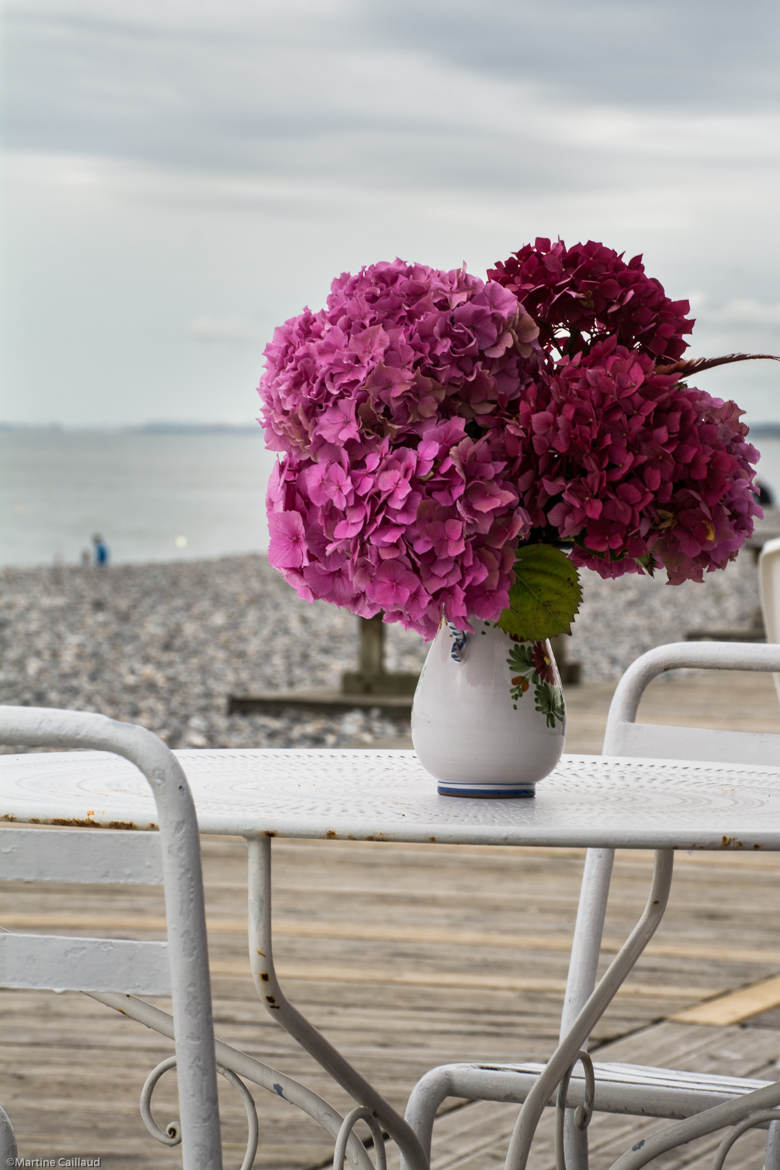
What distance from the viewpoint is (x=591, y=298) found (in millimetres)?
1249

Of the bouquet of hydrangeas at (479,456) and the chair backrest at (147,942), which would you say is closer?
the chair backrest at (147,942)

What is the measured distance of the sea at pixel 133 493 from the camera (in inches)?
1266

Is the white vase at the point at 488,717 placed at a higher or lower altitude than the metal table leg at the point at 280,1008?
higher

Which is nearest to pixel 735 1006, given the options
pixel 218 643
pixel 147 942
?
pixel 147 942

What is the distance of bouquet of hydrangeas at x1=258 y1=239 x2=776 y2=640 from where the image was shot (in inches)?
45.1

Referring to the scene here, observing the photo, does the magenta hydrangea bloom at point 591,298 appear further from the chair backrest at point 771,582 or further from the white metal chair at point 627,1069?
the chair backrest at point 771,582

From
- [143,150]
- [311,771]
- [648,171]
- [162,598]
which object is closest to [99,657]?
[162,598]

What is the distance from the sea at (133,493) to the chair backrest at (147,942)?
14.3 m

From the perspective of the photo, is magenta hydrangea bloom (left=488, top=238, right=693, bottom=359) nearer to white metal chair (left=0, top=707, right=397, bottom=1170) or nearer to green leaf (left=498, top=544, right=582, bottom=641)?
green leaf (left=498, top=544, right=582, bottom=641)

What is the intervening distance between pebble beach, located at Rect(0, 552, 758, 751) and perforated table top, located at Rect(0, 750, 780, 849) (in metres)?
4.34

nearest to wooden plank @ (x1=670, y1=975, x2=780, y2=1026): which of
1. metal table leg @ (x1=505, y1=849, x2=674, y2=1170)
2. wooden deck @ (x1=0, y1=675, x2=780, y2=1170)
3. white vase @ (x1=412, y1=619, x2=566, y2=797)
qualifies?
wooden deck @ (x1=0, y1=675, x2=780, y2=1170)

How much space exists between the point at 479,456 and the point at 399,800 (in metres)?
0.27

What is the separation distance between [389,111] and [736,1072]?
85.1 ft

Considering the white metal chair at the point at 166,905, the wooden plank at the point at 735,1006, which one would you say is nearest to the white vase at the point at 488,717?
the white metal chair at the point at 166,905
